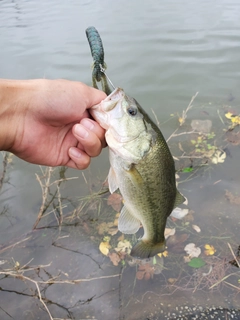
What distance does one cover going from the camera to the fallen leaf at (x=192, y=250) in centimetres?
331

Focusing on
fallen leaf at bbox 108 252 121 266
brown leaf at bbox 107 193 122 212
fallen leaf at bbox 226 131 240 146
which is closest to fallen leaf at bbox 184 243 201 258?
fallen leaf at bbox 108 252 121 266

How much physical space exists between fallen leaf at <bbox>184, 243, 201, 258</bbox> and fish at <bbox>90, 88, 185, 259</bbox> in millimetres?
1510

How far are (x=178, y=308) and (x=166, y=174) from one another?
1604 mm

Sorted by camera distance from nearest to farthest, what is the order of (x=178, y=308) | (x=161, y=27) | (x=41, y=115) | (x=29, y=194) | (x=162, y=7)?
(x=41, y=115) → (x=178, y=308) → (x=29, y=194) → (x=161, y=27) → (x=162, y=7)

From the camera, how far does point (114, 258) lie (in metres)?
3.35

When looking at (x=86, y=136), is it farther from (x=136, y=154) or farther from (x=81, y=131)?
(x=136, y=154)

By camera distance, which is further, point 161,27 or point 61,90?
point 161,27

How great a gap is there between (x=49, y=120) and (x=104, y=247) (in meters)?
1.81

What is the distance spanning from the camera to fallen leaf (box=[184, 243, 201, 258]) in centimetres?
331

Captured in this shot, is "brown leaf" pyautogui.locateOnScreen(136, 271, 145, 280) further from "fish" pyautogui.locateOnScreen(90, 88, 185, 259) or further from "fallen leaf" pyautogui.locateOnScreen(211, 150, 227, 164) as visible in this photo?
"fallen leaf" pyautogui.locateOnScreen(211, 150, 227, 164)

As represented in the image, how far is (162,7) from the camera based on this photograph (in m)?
10.2

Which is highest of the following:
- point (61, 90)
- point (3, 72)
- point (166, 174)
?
point (61, 90)

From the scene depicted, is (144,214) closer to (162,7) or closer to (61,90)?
(61,90)

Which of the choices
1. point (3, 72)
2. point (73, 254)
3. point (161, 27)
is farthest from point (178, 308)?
point (161, 27)
